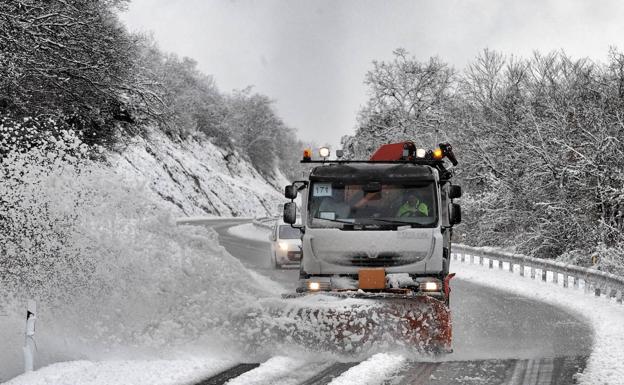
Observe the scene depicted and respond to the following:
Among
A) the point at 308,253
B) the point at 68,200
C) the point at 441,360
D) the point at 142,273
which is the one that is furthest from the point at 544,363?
the point at 68,200

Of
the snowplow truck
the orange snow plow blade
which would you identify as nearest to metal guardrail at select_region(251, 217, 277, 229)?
the snowplow truck

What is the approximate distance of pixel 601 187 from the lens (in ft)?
66.7

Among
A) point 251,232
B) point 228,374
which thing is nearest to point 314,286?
point 228,374

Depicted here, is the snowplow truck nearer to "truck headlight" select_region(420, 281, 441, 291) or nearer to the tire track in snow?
"truck headlight" select_region(420, 281, 441, 291)

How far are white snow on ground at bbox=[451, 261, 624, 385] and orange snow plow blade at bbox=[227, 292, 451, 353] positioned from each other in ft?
5.84

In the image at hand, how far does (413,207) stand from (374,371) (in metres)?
3.21

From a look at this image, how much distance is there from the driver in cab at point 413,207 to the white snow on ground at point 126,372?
11.1 ft

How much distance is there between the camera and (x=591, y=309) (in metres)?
13.8

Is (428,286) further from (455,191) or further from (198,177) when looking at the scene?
(198,177)

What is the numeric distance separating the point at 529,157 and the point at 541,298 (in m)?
10.8

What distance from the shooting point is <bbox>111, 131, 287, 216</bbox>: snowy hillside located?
54.8 m

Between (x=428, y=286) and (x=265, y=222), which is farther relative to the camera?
(x=265, y=222)

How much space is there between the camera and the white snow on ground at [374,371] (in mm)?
7280

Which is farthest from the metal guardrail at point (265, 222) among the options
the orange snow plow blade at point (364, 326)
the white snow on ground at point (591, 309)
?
the orange snow plow blade at point (364, 326)
